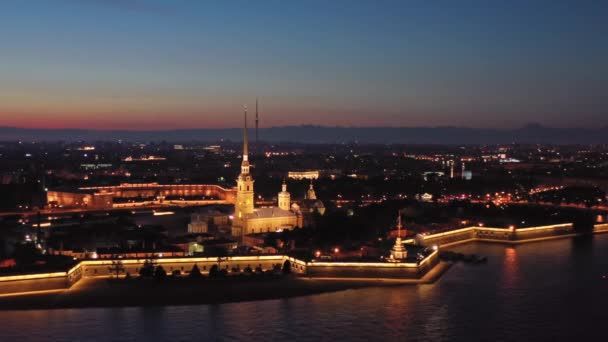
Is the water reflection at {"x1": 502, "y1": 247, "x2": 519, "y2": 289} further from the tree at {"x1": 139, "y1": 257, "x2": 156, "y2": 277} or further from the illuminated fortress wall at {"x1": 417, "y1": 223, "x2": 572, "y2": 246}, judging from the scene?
the tree at {"x1": 139, "y1": 257, "x2": 156, "y2": 277}

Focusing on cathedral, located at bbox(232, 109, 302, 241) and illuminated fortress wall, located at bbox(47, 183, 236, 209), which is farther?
illuminated fortress wall, located at bbox(47, 183, 236, 209)

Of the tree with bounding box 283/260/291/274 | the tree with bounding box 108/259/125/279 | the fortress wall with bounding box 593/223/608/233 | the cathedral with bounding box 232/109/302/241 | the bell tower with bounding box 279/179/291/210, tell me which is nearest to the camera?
the tree with bounding box 108/259/125/279

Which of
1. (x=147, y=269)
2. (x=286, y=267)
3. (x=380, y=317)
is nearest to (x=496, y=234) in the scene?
(x=286, y=267)

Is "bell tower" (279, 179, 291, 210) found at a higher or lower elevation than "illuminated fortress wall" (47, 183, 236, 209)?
lower

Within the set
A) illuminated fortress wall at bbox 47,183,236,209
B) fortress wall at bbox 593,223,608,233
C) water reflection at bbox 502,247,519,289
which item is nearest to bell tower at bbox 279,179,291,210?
water reflection at bbox 502,247,519,289

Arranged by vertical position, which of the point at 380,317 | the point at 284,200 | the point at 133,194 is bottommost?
the point at 380,317

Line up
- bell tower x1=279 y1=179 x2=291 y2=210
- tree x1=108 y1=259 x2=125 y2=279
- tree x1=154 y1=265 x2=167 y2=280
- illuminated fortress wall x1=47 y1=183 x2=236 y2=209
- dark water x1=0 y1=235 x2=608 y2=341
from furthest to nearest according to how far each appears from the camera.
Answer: illuminated fortress wall x1=47 y1=183 x2=236 y2=209 < bell tower x1=279 y1=179 x2=291 y2=210 < tree x1=108 y1=259 x2=125 y2=279 < tree x1=154 y1=265 x2=167 y2=280 < dark water x1=0 y1=235 x2=608 y2=341

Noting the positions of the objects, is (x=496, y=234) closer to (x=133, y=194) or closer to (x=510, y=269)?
(x=510, y=269)
